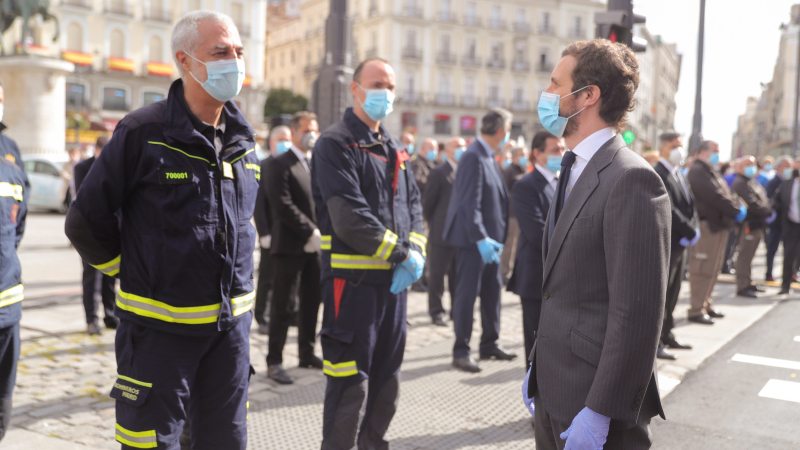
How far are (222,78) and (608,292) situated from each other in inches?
70.3

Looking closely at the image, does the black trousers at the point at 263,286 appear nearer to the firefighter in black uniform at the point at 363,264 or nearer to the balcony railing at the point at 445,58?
the firefighter in black uniform at the point at 363,264

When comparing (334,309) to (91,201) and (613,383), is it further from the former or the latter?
(613,383)

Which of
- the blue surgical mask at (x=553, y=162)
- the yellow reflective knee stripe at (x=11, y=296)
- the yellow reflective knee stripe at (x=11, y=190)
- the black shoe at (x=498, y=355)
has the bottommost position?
the black shoe at (x=498, y=355)

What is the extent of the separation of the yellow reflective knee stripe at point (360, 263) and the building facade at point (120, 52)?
146 ft

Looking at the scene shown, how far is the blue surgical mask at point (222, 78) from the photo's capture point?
291 centimetres

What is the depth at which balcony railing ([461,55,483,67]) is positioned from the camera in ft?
214

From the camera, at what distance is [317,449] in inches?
171

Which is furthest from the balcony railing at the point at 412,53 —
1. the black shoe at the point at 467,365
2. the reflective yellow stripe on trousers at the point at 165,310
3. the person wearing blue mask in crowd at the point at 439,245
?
the reflective yellow stripe on trousers at the point at 165,310

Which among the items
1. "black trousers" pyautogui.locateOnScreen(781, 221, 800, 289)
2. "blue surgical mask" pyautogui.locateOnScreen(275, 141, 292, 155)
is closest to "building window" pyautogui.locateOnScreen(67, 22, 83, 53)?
"blue surgical mask" pyautogui.locateOnScreen(275, 141, 292, 155)

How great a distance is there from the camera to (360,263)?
3.81 meters

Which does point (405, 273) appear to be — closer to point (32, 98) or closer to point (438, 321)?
point (438, 321)

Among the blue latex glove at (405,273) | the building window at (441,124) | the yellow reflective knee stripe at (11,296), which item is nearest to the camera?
the yellow reflective knee stripe at (11,296)

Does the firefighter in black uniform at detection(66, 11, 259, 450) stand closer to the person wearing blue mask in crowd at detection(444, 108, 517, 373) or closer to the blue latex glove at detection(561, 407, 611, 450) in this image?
the blue latex glove at detection(561, 407, 611, 450)

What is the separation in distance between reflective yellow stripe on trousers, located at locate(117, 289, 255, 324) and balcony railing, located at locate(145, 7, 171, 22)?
179 feet
